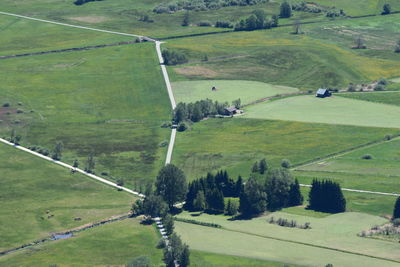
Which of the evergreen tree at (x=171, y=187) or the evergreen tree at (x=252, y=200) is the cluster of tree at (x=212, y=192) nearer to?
the evergreen tree at (x=171, y=187)

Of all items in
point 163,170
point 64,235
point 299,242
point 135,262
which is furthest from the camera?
point 163,170

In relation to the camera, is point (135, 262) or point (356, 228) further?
point (356, 228)

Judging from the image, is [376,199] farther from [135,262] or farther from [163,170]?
[135,262]

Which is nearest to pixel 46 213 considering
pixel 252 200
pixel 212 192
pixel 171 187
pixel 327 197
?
pixel 171 187

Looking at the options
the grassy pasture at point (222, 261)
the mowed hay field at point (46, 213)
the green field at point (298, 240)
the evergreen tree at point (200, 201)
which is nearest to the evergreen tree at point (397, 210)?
the green field at point (298, 240)

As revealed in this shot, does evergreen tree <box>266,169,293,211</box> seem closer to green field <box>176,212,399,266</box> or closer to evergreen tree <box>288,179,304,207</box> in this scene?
evergreen tree <box>288,179,304,207</box>

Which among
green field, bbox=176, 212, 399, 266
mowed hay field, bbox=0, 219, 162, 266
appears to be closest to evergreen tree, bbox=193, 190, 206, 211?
green field, bbox=176, 212, 399, 266

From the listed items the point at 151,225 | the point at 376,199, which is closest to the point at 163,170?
the point at 151,225

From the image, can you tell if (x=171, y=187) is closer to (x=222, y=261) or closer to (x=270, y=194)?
(x=270, y=194)
